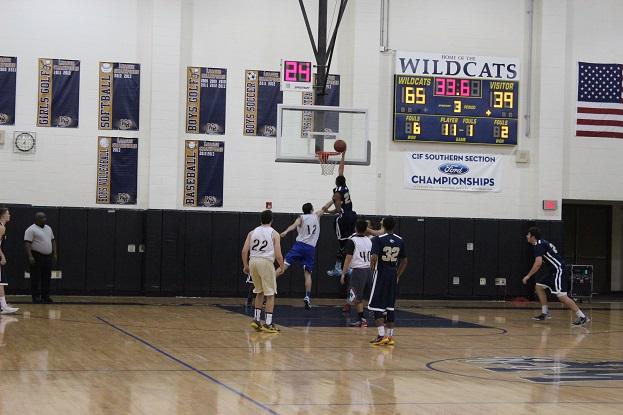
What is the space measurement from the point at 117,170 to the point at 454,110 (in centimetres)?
892

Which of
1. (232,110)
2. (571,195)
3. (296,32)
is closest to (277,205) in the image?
(232,110)

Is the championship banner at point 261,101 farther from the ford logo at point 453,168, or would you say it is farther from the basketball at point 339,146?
the basketball at point 339,146

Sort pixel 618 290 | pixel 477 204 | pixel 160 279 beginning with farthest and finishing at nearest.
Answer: pixel 618 290 → pixel 477 204 → pixel 160 279

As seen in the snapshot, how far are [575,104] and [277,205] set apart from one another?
8.67m

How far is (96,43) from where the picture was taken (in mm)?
24188

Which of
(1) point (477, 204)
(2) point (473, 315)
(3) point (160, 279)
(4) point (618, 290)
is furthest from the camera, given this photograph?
(4) point (618, 290)

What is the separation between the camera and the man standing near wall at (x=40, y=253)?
2014cm

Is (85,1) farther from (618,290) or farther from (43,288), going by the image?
(618,290)

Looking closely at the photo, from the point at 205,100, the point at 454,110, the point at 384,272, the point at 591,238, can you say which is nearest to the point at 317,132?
the point at 205,100

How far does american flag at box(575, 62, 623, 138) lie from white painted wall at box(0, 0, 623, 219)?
1.02 feet

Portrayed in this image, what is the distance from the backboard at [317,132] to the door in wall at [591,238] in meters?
11.2

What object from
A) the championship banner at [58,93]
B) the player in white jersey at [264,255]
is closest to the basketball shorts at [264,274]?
the player in white jersey at [264,255]

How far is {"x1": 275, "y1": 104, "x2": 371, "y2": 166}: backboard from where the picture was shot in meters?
20.2

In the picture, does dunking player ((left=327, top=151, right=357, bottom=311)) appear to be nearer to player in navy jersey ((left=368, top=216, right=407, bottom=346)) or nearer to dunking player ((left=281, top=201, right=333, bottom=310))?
dunking player ((left=281, top=201, right=333, bottom=310))
